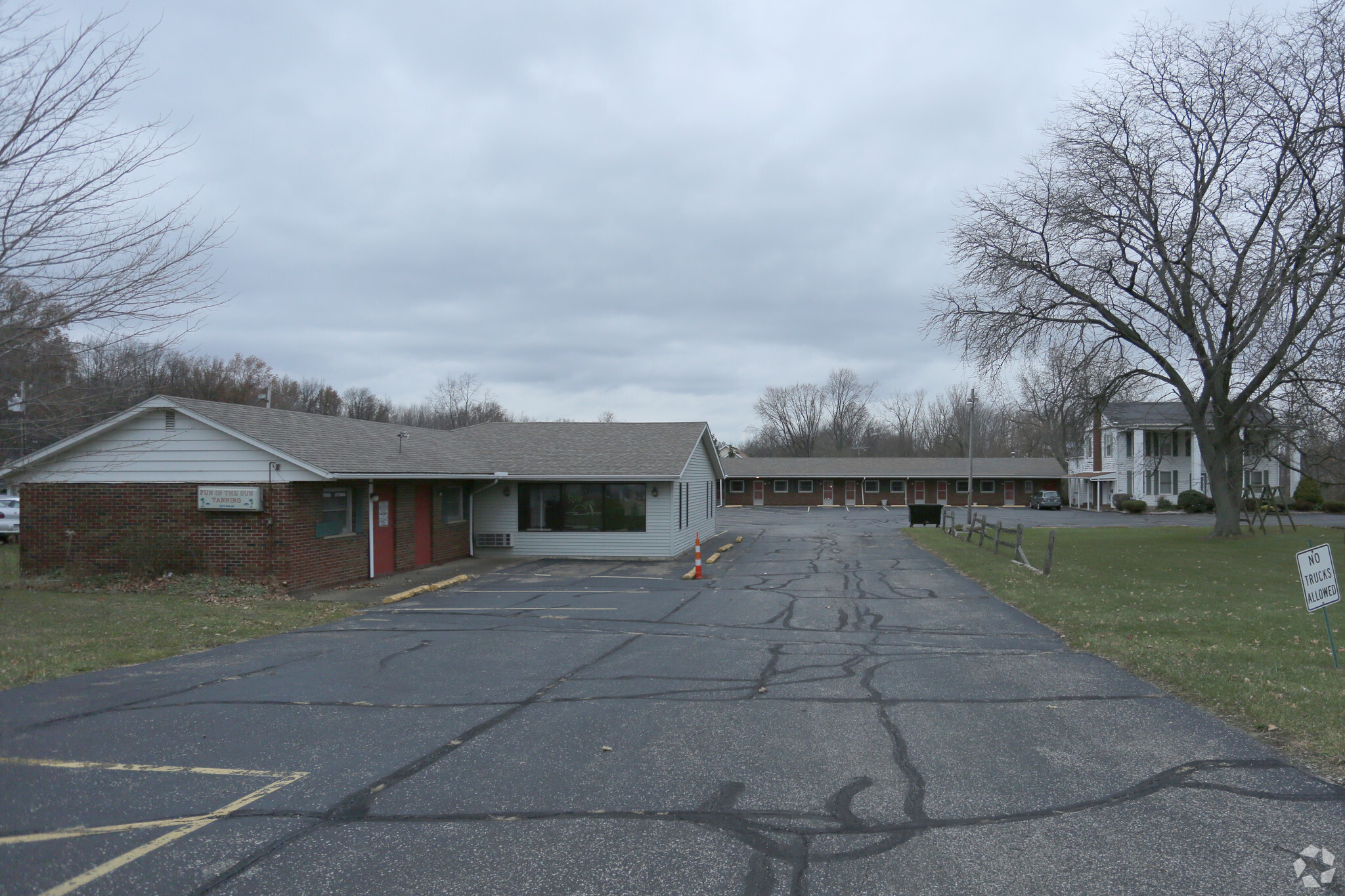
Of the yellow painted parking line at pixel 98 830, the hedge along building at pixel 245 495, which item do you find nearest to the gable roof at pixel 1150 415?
the hedge along building at pixel 245 495

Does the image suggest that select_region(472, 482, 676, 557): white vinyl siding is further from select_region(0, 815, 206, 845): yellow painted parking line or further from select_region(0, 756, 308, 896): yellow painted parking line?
select_region(0, 815, 206, 845): yellow painted parking line

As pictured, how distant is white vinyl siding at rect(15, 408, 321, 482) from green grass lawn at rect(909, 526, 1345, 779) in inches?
563

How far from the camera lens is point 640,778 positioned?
5.79 metres

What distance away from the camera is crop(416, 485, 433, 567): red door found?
22078 millimetres

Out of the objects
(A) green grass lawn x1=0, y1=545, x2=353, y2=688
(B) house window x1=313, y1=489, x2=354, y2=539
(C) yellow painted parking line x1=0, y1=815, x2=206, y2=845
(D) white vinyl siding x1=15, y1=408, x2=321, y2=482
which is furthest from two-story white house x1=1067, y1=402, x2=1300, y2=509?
(C) yellow painted parking line x1=0, y1=815, x2=206, y2=845

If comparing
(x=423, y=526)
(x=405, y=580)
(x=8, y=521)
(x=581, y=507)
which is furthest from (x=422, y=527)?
(x=8, y=521)

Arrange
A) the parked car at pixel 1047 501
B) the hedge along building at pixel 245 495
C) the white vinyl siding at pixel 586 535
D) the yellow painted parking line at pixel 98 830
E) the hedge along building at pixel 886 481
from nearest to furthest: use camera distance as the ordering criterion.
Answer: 1. the yellow painted parking line at pixel 98 830
2. the hedge along building at pixel 245 495
3. the white vinyl siding at pixel 586 535
4. the parked car at pixel 1047 501
5. the hedge along building at pixel 886 481

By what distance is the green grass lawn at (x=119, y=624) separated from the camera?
10148 mm

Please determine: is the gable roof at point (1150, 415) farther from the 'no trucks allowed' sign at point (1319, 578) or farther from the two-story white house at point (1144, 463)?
the 'no trucks allowed' sign at point (1319, 578)

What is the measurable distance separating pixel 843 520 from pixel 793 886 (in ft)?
149

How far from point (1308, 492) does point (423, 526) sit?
60.9 metres

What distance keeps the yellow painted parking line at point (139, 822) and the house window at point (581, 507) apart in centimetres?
1947

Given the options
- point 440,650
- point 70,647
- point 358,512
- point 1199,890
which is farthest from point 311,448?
point 1199,890

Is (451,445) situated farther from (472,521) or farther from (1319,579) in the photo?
(1319,579)
